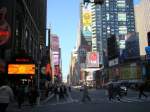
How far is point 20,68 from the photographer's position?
47344mm

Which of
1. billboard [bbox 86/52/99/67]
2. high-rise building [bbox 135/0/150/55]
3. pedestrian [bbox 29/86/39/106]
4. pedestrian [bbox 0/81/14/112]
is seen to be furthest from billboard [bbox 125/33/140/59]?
pedestrian [bbox 0/81/14/112]

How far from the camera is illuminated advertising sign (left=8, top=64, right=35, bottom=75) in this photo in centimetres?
4675

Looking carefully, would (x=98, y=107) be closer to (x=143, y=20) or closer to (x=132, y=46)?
(x=143, y=20)

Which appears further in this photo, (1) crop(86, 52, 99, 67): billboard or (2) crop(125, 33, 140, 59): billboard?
(2) crop(125, 33, 140, 59): billboard

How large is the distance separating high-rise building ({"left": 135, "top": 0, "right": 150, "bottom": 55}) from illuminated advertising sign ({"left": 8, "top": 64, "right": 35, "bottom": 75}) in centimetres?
12702

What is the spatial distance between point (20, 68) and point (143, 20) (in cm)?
13709

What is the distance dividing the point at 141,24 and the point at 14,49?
13923 cm

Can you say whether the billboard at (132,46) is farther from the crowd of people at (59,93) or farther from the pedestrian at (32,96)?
the pedestrian at (32,96)

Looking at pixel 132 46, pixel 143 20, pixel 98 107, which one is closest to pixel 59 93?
pixel 98 107

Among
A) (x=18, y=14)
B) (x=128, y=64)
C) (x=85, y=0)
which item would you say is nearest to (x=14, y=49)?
(x=18, y=14)

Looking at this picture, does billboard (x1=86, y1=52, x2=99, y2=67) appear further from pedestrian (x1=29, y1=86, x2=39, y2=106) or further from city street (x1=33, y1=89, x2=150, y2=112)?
city street (x1=33, y1=89, x2=150, y2=112)

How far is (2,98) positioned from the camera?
1328 cm

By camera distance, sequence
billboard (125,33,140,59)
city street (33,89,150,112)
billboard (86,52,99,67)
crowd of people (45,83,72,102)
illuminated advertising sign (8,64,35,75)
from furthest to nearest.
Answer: billboard (125,33,140,59) → billboard (86,52,99,67) → crowd of people (45,83,72,102) → illuminated advertising sign (8,64,35,75) → city street (33,89,150,112)

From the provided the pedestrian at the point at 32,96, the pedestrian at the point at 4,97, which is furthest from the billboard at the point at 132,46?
the pedestrian at the point at 4,97
